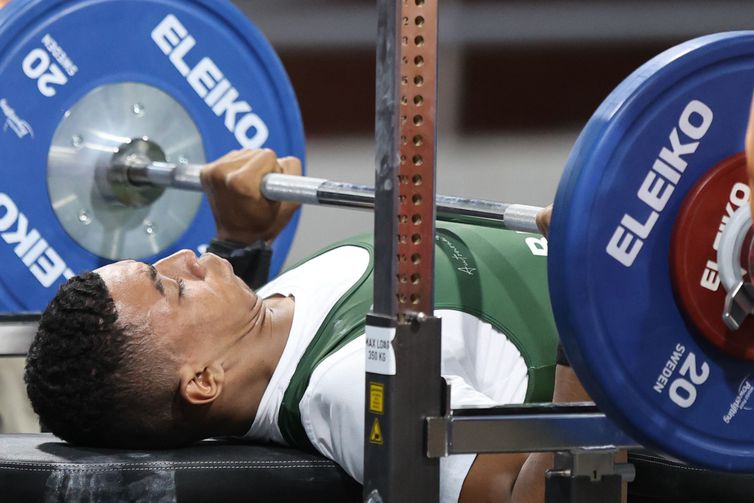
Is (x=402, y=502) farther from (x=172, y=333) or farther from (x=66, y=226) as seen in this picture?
(x=66, y=226)

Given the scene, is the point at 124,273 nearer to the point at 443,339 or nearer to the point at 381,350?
the point at 443,339


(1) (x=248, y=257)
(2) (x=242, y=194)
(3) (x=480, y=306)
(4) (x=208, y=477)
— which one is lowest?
(4) (x=208, y=477)

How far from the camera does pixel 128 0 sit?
241cm

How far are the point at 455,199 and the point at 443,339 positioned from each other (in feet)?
0.81

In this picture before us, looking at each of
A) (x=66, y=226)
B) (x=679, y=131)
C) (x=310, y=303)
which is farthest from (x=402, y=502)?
(x=66, y=226)

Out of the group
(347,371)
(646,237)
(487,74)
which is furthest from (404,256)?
(487,74)

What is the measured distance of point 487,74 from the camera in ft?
14.7

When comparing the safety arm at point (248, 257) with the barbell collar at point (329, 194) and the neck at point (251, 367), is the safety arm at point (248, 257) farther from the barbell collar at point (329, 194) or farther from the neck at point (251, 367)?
the neck at point (251, 367)

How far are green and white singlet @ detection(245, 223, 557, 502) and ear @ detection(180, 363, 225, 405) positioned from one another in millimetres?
81

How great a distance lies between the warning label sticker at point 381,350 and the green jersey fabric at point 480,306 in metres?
0.38

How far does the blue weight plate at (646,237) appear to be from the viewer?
1.27 meters

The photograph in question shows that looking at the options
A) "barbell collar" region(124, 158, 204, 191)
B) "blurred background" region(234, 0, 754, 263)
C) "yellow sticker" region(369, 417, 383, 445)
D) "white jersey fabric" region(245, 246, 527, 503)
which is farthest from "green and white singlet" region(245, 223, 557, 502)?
"blurred background" region(234, 0, 754, 263)

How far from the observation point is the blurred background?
4316mm

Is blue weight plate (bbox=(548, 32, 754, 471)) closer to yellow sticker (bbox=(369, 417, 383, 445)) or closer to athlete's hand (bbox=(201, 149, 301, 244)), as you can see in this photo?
yellow sticker (bbox=(369, 417, 383, 445))
